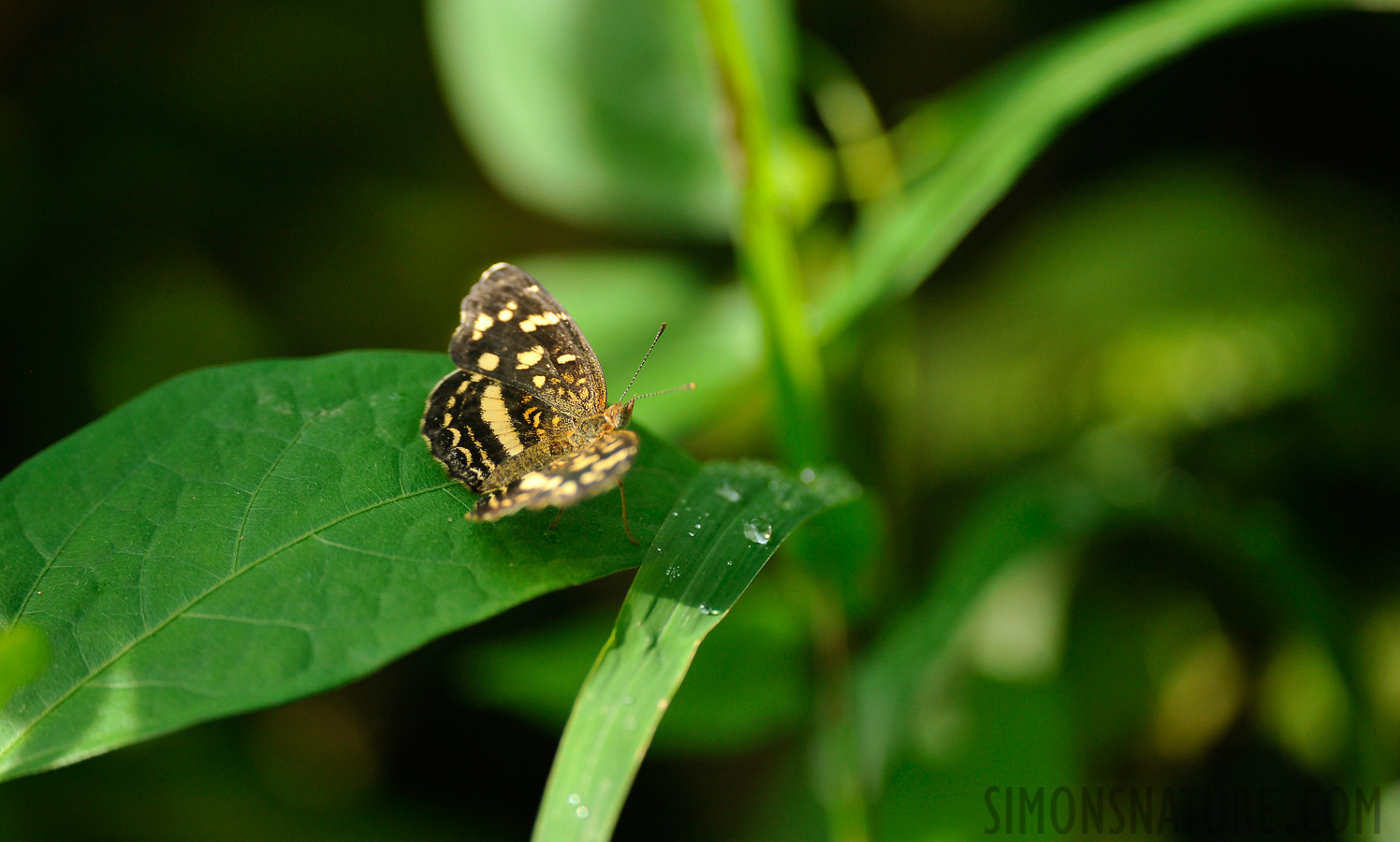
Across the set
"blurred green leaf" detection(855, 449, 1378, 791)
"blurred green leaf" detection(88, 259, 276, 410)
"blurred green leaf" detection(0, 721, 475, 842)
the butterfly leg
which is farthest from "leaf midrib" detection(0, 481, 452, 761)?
"blurred green leaf" detection(88, 259, 276, 410)

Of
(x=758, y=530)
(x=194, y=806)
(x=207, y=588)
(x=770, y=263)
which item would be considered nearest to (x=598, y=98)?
(x=770, y=263)

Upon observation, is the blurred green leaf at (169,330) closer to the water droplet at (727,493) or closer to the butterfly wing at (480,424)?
the butterfly wing at (480,424)

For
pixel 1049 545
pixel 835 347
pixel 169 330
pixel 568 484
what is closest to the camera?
pixel 568 484

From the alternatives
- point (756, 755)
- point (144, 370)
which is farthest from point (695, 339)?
point (144, 370)

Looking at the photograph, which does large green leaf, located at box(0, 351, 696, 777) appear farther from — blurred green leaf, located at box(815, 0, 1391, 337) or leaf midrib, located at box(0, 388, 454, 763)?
blurred green leaf, located at box(815, 0, 1391, 337)

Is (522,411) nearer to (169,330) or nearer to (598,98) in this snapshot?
(598,98)

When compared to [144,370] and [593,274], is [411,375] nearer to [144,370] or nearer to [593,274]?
[593,274]
